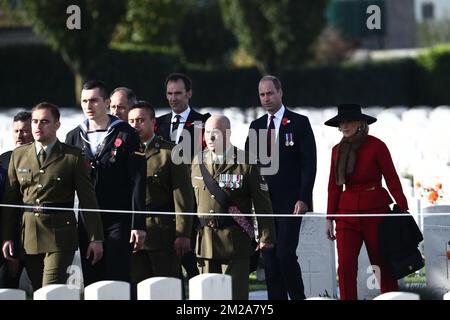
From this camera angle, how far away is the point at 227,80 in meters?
45.5

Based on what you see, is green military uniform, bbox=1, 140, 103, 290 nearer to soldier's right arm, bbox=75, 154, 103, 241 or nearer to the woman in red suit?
soldier's right arm, bbox=75, 154, 103, 241

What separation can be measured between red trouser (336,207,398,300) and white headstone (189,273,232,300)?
95.4 inches

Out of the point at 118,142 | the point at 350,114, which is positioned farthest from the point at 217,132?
the point at 350,114

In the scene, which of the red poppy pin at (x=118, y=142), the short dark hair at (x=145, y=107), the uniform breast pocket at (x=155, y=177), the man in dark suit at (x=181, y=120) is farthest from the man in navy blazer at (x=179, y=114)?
the red poppy pin at (x=118, y=142)

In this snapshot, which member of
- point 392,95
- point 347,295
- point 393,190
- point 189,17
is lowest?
point 347,295

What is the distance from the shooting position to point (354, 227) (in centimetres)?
856

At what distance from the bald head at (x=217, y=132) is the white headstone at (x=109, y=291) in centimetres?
228

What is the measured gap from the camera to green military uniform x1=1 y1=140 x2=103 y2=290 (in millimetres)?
8055

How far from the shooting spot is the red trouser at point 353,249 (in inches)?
336

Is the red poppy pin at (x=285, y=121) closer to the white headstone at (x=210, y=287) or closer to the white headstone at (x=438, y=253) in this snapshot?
the white headstone at (x=438, y=253)

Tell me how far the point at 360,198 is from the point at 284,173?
0.91 m
